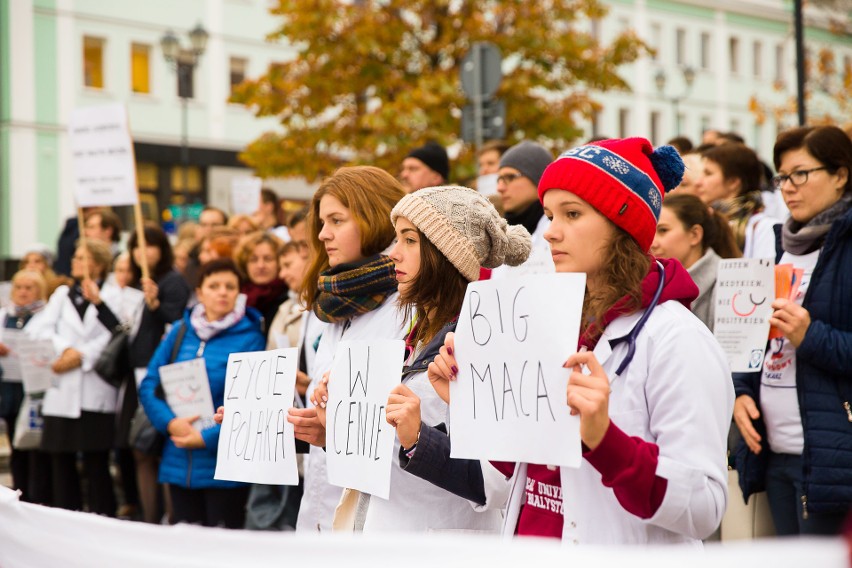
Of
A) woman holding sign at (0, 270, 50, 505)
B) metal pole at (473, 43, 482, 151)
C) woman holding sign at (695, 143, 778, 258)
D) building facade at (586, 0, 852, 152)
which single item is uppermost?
building facade at (586, 0, 852, 152)

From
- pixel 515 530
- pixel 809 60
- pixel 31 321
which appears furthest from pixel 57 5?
pixel 515 530

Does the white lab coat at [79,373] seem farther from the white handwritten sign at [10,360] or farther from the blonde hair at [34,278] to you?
the blonde hair at [34,278]

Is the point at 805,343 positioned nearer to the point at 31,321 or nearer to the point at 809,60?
the point at 31,321

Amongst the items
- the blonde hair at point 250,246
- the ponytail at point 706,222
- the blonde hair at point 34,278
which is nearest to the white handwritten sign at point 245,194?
the blonde hair at point 34,278

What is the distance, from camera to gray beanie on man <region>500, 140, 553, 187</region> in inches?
267

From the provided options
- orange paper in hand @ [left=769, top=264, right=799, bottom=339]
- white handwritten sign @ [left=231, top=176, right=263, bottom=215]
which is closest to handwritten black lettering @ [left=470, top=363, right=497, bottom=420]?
orange paper in hand @ [left=769, top=264, right=799, bottom=339]

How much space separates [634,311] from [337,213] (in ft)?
5.82

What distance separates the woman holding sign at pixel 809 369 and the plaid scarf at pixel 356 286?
154 centimetres

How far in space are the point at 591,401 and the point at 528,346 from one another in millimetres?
294

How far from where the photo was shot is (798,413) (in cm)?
466

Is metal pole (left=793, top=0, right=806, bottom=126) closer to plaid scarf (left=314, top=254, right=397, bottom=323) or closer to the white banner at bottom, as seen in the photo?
plaid scarf (left=314, top=254, right=397, bottom=323)

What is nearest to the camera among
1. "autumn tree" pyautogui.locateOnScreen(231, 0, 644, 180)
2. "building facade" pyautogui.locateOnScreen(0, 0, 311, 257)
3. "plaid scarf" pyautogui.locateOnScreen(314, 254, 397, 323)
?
"plaid scarf" pyautogui.locateOnScreen(314, 254, 397, 323)

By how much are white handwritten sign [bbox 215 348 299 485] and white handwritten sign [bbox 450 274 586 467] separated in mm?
1006

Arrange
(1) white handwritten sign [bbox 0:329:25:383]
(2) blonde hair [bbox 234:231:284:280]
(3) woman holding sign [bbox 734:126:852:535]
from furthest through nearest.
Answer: (1) white handwritten sign [bbox 0:329:25:383]
(2) blonde hair [bbox 234:231:284:280]
(3) woman holding sign [bbox 734:126:852:535]
